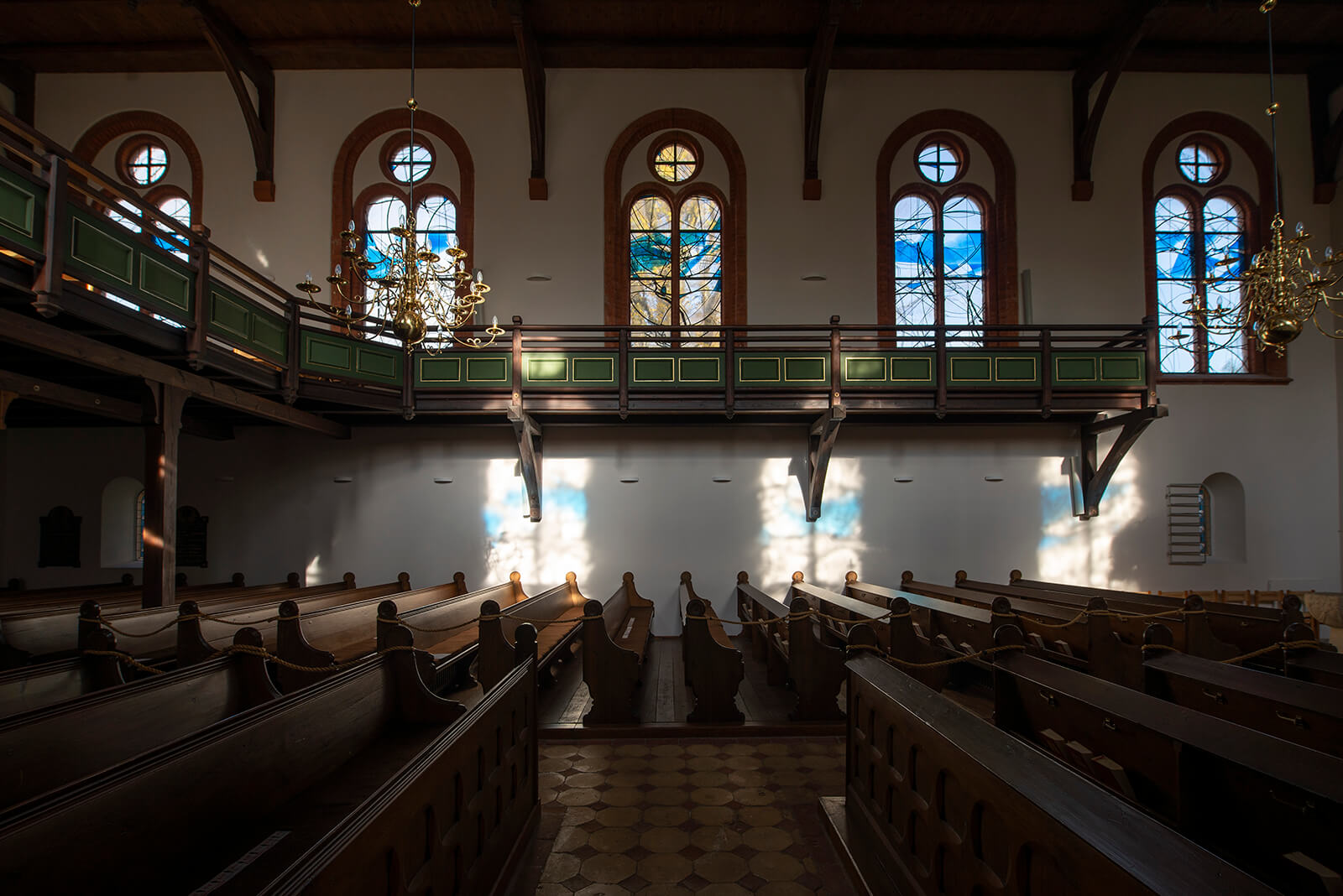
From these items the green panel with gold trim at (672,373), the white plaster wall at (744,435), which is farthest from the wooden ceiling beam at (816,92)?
the green panel with gold trim at (672,373)

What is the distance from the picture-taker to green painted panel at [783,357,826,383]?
9.30 meters

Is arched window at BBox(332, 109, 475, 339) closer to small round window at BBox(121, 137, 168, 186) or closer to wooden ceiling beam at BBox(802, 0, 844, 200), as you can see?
small round window at BBox(121, 137, 168, 186)

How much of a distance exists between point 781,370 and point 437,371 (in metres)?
4.58

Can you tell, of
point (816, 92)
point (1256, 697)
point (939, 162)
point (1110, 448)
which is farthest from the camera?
point (939, 162)

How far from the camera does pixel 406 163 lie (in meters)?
11.2

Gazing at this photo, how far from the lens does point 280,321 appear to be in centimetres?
816

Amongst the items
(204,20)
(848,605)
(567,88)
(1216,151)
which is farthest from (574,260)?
(1216,151)

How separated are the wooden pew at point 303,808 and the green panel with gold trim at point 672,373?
6301 mm

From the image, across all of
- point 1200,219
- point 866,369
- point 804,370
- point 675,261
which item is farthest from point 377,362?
point 1200,219

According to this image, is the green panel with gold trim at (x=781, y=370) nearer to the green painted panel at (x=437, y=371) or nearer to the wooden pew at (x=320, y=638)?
the green painted panel at (x=437, y=371)

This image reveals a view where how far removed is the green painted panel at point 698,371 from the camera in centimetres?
931

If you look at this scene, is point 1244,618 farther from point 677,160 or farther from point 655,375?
point 677,160

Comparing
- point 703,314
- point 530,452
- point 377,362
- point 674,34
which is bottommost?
point 530,452

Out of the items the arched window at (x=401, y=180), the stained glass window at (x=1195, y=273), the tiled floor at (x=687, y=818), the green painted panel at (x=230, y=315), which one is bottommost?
the tiled floor at (x=687, y=818)
